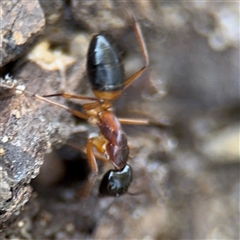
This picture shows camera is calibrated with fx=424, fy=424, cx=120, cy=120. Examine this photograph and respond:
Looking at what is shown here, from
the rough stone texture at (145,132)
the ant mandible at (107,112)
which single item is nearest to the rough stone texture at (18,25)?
the rough stone texture at (145,132)

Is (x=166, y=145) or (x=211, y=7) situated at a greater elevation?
(x=211, y=7)

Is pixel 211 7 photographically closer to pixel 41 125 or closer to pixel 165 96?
pixel 165 96

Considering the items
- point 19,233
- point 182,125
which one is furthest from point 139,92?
point 19,233

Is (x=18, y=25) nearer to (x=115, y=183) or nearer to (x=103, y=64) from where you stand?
(x=103, y=64)

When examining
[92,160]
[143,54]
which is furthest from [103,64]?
[92,160]

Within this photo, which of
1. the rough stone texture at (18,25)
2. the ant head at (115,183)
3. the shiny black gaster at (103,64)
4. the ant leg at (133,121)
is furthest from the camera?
the ant leg at (133,121)

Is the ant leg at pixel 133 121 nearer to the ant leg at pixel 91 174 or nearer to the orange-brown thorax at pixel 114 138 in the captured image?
the orange-brown thorax at pixel 114 138

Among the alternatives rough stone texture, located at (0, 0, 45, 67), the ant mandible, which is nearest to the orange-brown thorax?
the ant mandible

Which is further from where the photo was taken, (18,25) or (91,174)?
(91,174)
